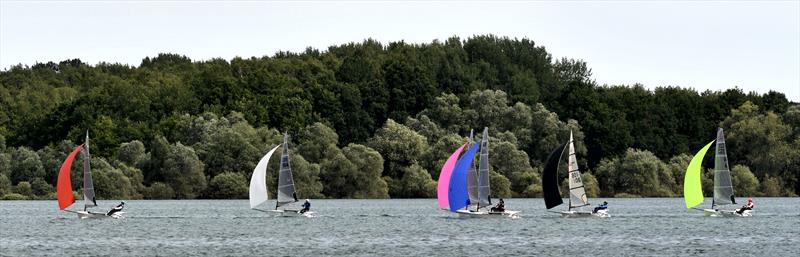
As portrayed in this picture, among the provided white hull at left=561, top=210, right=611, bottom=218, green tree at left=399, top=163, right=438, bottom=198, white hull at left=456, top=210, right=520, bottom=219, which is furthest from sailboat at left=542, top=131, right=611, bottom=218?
green tree at left=399, top=163, right=438, bottom=198

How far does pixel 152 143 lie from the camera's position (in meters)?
142

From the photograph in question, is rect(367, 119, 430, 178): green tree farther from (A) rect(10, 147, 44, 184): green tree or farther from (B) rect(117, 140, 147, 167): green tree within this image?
(A) rect(10, 147, 44, 184): green tree

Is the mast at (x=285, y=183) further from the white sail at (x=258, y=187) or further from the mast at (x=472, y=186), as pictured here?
the mast at (x=472, y=186)

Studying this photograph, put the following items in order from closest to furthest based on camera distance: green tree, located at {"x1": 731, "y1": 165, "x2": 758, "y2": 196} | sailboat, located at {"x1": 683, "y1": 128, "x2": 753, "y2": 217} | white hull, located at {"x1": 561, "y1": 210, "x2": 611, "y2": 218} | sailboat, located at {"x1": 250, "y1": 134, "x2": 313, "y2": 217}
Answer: sailboat, located at {"x1": 250, "y1": 134, "x2": 313, "y2": 217} < white hull, located at {"x1": 561, "y1": 210, "x2": 611, "y2": 218} < sailboat, located at {"x1": 683, "y1": 128, "x2": 753, "y2": 217} < green tree, located at {"x1": 731, "y1": 165, "x2": 758, "y2": 196}

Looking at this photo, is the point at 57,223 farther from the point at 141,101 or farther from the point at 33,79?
the point at 33,79

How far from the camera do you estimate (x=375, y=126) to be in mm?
168125

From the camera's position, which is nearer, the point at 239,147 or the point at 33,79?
the point at 239,147

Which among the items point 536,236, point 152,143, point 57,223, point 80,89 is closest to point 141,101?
point 152,143

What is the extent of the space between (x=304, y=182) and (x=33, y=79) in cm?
6898

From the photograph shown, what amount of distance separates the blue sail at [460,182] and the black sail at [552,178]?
4.22 metres

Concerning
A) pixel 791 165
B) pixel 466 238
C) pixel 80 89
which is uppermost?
pixel 80 89

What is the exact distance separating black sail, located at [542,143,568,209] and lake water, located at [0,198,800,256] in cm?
162

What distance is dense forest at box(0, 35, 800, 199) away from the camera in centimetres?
13825

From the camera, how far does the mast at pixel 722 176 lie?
301 ft
